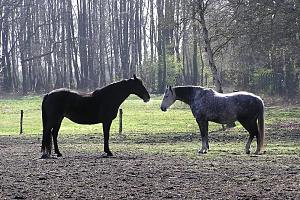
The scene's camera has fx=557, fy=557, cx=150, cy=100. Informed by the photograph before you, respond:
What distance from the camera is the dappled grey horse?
1409 centimetres

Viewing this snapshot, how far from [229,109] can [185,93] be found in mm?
1343

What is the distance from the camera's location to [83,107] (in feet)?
45.3

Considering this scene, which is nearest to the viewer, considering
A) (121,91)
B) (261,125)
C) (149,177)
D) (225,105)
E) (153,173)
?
(149,177)

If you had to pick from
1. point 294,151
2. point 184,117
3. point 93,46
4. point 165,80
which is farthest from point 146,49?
point 294,151

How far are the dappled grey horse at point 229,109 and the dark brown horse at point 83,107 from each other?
1.53m

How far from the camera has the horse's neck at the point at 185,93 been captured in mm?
14875

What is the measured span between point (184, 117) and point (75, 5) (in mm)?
45300

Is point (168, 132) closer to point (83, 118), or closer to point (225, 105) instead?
point (225, 105)

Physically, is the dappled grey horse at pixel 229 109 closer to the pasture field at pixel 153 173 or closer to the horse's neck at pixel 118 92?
the pasture field at pixel 153 173

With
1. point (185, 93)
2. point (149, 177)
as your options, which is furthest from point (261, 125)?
point (149, 177)

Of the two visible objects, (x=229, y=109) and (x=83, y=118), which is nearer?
(x=83, y=118)

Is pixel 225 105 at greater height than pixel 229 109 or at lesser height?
greater

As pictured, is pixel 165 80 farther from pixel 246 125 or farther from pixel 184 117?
pixel 246 125

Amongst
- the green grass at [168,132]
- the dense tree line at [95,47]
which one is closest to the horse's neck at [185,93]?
the green grass at [168,132]
